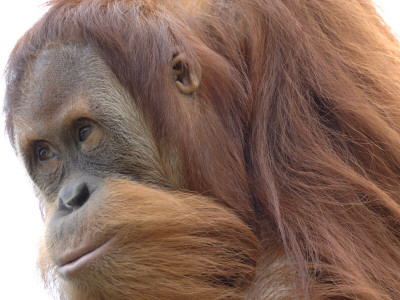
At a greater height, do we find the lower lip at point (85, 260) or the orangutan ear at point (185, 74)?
the orangutan ear at point (185, 74)

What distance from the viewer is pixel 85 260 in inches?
87.4

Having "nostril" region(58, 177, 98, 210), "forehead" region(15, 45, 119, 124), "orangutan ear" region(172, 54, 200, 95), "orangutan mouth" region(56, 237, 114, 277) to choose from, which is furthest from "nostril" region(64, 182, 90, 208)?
"orangutan ear" region(172, 54, 200, 95)

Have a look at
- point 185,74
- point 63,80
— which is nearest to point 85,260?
point 63,80

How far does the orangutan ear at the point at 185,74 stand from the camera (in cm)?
252

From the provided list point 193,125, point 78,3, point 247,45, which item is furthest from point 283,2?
point 78,3

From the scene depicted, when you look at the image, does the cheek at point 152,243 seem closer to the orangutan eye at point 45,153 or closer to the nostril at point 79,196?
the nostril at point 79,196

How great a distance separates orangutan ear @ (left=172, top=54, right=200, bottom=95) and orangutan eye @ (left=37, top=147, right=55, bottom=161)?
548 millimetres

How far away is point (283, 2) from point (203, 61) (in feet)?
1.39

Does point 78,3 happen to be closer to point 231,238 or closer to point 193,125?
point 193,125

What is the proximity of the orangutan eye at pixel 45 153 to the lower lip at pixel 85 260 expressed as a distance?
1.67 feet

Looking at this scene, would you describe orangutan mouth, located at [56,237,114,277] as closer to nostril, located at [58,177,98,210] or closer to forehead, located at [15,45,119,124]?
nostril, located at [58,177,98,210]

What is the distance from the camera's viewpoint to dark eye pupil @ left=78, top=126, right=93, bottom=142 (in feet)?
8.13

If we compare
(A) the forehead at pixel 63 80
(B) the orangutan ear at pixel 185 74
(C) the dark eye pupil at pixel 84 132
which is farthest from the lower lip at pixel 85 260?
(B) the orangutan ear at pixel 185 74

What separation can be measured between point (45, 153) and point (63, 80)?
313 millimetres
